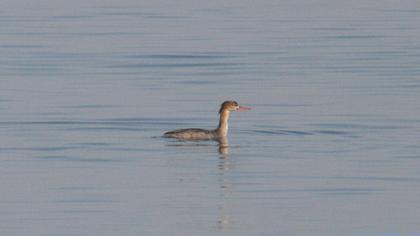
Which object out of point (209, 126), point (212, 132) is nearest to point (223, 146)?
point (212, 132)

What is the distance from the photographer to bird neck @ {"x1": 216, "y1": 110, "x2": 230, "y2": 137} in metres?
20.6

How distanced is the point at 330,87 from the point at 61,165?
8.81 m

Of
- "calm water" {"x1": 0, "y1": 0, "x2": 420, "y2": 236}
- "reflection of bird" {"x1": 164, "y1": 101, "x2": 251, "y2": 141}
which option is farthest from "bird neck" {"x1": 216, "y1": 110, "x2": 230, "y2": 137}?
"calm water" {"x1": 0, "y1": 0, "x2": 420, "y2": 236}

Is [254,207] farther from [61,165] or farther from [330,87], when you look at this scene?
[330,87]

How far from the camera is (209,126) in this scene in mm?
22109

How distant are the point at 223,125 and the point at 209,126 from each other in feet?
4.54

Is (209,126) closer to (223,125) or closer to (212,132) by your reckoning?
(223,125)

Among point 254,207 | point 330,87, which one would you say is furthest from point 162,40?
point 254,207

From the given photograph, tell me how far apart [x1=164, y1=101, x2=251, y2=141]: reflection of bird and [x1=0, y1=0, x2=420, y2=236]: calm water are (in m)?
0.17

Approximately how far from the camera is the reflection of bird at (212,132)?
19.8 m

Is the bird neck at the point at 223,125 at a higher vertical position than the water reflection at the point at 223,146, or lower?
higher

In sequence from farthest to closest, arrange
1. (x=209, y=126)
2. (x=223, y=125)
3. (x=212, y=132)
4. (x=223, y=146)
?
(x=209, y=126) < (x=223, y=125) < (x=212, y=132) < (x=223, y=146)

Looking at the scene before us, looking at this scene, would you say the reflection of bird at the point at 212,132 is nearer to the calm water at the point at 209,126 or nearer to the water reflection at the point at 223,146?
the water reflection at the point at 223,146

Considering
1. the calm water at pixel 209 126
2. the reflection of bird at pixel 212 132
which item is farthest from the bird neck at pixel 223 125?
the calm water at pixel 209 126
